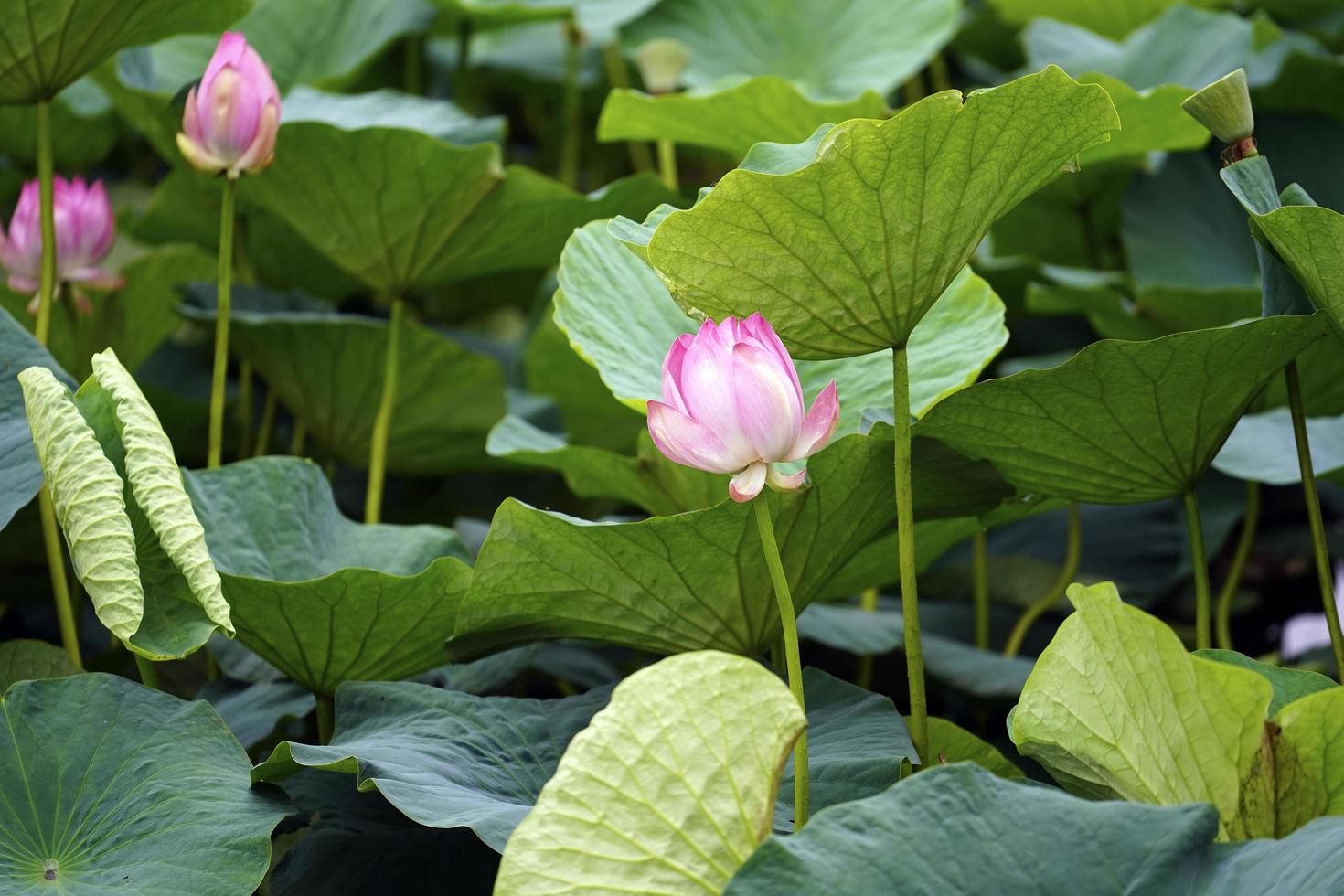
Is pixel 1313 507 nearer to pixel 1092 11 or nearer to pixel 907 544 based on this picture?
pixel 907 544

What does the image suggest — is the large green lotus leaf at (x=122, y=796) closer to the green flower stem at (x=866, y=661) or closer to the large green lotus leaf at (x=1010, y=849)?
the large green lotus leaf at (x=1010, y=849)

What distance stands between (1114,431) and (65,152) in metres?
1.22

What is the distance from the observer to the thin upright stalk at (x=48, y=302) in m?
0.91

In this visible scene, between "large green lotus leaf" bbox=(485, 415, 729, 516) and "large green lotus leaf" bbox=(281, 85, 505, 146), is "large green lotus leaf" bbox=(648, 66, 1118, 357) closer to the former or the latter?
"large green lotus leaf" bbox=(485, 415, 729, 516)

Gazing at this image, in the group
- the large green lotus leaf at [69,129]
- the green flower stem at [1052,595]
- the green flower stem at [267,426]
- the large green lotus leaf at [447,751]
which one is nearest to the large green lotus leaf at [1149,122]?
the green flower stem at [1052,595]

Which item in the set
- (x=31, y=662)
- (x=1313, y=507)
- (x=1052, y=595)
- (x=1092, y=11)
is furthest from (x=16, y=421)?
(x=1092, y=11)

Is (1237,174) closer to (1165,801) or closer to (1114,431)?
(1114,431)

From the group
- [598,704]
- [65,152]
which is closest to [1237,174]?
[598,704]

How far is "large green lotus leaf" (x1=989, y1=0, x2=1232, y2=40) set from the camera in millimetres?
1695

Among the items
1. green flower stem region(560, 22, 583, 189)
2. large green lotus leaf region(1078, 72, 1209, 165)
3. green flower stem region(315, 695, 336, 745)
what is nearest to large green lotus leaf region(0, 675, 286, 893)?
green flower stem region(315, 695, 336, 745)

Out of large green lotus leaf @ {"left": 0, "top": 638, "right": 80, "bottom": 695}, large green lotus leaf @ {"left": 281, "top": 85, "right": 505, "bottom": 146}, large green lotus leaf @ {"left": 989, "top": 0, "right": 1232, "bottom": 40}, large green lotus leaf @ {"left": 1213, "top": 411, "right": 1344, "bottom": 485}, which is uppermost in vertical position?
large green lotus leaf @ {"left": 989, "top": 0, "right": 1232, "bottom": 40}

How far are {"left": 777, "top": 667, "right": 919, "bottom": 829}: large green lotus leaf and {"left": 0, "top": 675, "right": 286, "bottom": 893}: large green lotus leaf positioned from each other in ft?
0.91

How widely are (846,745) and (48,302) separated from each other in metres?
0.65

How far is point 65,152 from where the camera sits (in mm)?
1500
